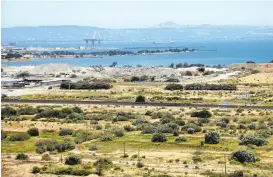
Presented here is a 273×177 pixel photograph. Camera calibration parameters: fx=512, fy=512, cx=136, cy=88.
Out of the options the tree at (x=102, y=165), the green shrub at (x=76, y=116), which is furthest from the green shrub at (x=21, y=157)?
the green shrub at (x=76, y=116)

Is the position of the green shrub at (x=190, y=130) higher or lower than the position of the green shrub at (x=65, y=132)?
higher

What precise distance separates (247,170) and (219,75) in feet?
258

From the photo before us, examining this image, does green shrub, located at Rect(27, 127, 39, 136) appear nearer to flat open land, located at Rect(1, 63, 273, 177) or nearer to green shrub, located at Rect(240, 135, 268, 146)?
flat open land, located at Rect(1, 63, 273, 177)

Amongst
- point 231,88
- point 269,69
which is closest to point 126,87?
point 231,88

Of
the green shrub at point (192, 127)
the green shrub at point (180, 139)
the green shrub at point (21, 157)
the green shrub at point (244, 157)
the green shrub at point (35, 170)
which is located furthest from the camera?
the green shrub at point (192, 127)

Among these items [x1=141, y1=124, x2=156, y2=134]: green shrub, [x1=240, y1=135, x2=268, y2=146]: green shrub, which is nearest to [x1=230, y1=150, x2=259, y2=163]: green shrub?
[x1=240, y1=135, x2=268, y2=146]: green shrub

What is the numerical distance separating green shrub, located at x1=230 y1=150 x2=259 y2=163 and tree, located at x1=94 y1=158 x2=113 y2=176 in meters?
6.91

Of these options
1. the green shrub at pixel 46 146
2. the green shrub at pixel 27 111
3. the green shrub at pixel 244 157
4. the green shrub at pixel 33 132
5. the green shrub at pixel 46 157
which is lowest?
the green shrub at pixel 27 111

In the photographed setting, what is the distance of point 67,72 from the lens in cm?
12144

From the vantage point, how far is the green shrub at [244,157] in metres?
28.2

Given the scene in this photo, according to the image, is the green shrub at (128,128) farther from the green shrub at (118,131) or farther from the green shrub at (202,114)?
the green shrub at (202,114)

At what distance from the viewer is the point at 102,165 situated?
27.5 metres

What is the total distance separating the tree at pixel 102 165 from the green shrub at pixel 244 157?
6.91 meters

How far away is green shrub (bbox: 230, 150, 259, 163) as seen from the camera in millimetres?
28203
